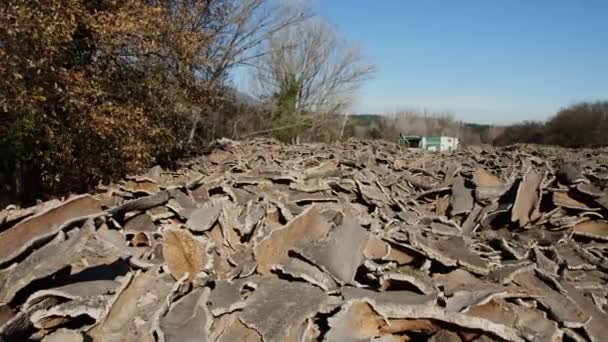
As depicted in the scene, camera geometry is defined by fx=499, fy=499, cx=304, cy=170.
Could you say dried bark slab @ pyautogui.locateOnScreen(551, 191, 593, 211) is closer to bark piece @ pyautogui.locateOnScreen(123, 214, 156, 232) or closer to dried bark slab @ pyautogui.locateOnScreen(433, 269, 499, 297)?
dried bark slab @ pyautogui.locateOnScreen(433, 269, 499, 297)

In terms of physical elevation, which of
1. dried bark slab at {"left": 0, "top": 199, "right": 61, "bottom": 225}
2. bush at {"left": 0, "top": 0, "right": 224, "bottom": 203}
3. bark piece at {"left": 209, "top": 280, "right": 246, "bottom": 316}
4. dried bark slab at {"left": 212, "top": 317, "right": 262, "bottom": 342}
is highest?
bush at {"left": 0, "top": 0, "right": 224, "bottom": 203}

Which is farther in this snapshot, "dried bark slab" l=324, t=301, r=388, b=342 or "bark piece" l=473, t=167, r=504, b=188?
"bark piece" l=473, t=167, r=504, b=188

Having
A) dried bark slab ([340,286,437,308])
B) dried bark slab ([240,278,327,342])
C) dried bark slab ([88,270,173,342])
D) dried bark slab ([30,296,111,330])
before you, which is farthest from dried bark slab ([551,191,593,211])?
dried bark slab ([30,296,111,330])

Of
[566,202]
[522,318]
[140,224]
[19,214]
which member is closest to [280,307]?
[522,318]

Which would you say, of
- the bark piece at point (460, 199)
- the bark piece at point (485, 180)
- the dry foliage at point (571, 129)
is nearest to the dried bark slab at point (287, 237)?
the bark piece at point (460, 199)

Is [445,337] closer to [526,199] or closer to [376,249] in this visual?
[376,249]

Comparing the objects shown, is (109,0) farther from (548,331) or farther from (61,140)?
(548,331)

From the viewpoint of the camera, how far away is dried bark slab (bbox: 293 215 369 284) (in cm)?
210

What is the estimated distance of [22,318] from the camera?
1761mm

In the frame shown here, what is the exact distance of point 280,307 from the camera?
1850 millimetres

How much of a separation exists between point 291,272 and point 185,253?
51cm

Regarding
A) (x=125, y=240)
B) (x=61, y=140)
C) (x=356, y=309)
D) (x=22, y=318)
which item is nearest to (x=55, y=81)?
(x=61, y=140)

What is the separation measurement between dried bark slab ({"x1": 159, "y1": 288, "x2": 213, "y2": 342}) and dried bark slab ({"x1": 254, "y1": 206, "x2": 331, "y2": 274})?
14.2 inches

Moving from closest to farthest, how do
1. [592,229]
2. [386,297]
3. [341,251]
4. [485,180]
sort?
[386,297]
[341,251]
[592,229]
[485,180]
